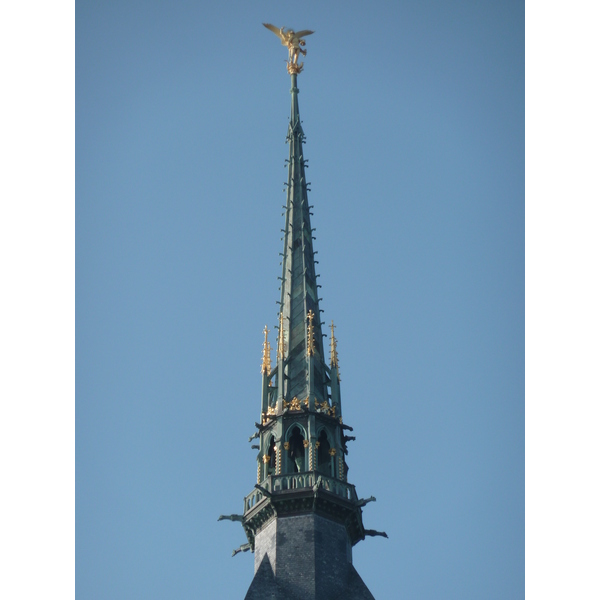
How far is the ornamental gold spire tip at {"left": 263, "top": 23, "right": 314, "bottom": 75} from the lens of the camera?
90688 millimetres

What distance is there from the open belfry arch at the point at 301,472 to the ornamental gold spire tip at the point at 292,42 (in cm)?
1624

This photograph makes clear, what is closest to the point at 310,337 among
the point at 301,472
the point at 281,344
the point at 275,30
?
the point at 281,344

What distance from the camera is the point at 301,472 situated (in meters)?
65.8

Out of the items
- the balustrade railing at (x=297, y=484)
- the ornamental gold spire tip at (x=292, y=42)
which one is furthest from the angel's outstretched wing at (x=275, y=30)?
the balustrade railing at (x=297, y=484)

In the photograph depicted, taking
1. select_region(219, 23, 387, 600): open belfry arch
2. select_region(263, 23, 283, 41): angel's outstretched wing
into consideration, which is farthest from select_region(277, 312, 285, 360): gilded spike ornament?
select_region(263, 23, 283, 41): angel's outstretched wing

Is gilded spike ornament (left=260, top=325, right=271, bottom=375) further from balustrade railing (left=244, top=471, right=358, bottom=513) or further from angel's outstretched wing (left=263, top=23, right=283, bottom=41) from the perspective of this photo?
angel's outstretched wing (left=263, top=23, right=283, bottom=41)

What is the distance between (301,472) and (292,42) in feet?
116

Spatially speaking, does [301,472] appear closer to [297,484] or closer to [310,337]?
[297,484]

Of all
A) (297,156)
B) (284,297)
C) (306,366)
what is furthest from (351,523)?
(297,156)

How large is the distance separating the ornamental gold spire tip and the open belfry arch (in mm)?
16240

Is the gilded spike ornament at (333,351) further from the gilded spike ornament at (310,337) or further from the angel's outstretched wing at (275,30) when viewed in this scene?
the angel's outstretched wing at (275,30)

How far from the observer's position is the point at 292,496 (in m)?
64.6
